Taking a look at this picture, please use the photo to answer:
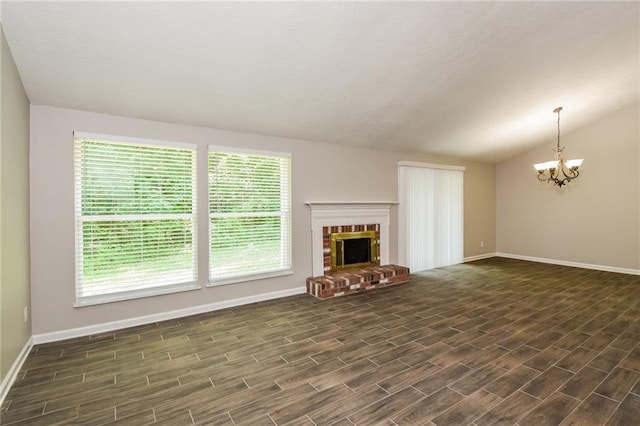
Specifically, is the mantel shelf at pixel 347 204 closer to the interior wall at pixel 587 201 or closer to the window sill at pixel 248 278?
the window sill at pixel 248 278

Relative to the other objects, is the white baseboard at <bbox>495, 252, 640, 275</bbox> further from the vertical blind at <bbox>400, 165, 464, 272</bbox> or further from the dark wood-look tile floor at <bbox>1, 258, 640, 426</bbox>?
the dark wood-look tile floor at <bbox>1, 258, 640, 426</bbox>

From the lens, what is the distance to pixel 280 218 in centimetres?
466

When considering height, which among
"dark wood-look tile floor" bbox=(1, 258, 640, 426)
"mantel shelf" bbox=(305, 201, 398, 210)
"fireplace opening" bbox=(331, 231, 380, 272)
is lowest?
"dark wood-look tile floor" bbox=(1, 258, 640, 426)

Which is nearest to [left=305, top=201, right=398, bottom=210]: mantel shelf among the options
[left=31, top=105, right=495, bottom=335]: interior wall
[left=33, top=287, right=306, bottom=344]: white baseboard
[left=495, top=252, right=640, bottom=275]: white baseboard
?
[left=31, top=105, right=495, bottom=335]: interior wall

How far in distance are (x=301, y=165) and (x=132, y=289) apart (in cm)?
280

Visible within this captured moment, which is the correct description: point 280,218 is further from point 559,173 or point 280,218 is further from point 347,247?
point 559,173

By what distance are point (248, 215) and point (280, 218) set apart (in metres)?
0.52

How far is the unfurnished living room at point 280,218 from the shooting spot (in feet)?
7.39

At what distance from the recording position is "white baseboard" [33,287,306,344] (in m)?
3.16

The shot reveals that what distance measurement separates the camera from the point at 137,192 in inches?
140

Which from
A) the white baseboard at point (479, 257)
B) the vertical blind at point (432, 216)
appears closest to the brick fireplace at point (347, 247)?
the vertical blind at point (432, 216)

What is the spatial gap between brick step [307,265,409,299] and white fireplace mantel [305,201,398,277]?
278 millimetres

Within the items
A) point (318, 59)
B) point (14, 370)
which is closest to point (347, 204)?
point (318, 59)

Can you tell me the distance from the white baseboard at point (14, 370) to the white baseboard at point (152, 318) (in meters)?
0.19
